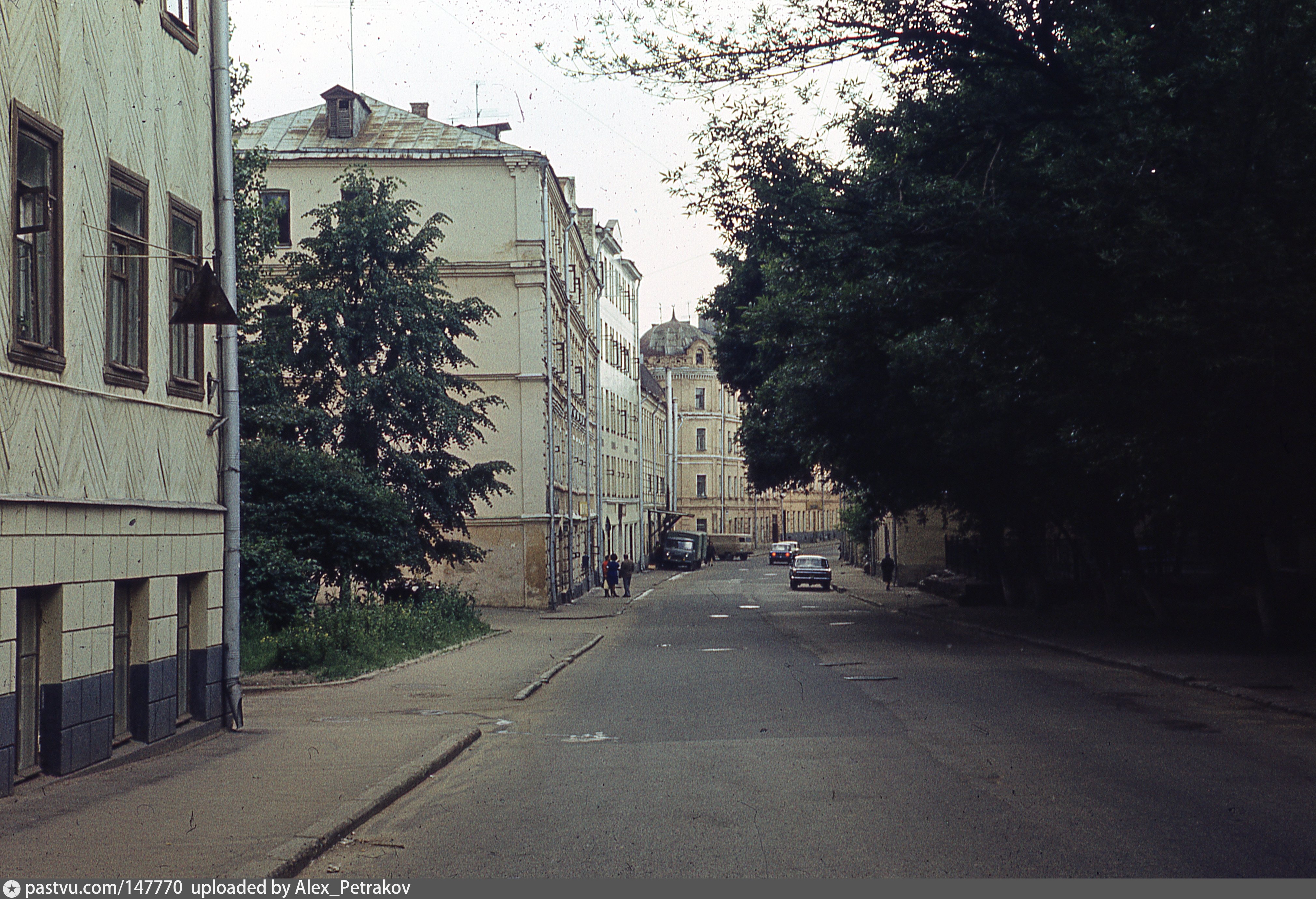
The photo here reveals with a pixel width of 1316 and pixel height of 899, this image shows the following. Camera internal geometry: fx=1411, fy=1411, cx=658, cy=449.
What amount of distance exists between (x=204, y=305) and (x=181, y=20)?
3553 mm

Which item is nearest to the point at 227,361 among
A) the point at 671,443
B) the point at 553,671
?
the point at 553,671

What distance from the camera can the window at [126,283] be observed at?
12.6m

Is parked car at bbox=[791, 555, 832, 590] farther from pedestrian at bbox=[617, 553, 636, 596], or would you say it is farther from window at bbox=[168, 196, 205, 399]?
window at bbox=[168, 196, 205, 399]

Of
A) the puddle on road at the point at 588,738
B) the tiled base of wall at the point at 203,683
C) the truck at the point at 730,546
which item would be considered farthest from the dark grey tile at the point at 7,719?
the truck at the point at 730,546

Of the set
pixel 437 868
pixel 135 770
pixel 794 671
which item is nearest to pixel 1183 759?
pixel 437 868

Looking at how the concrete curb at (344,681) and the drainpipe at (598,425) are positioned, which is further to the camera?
the drainpipe at (598,425)

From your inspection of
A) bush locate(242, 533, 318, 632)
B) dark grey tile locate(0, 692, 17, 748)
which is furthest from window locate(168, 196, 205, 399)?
bush locate(242, 533, 318, 632)

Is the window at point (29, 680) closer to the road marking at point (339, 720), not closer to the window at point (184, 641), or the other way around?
the window at point (184, 641)

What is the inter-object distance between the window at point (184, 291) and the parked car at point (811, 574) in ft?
156

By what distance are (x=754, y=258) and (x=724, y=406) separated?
8785 cm

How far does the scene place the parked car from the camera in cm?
6078

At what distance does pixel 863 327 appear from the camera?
23938 mm

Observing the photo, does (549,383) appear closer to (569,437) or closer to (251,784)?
(569,437)

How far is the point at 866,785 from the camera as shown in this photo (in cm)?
1061
